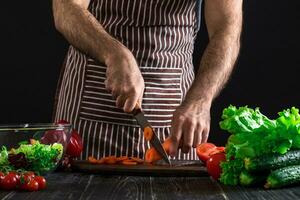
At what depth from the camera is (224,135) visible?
157 inches

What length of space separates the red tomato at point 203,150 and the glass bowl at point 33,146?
0.37 meters

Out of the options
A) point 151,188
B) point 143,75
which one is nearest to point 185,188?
point 151,188

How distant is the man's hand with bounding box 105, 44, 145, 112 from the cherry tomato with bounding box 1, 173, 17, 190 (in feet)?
1.27

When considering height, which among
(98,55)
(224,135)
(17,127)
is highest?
(98,55)

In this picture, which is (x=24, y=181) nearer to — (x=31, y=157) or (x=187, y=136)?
(x=31, y=157)

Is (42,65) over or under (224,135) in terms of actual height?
over

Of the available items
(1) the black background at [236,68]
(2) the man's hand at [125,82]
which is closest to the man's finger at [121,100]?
(2) the man's hand at [125,82]

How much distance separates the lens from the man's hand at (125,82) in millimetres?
2031

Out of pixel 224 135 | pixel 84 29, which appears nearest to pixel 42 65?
pixel 224 135

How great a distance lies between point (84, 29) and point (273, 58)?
5.90 feet

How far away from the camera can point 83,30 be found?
7.56ft

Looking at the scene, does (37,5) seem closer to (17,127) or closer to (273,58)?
(273,58)

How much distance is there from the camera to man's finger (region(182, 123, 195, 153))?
2.17 m

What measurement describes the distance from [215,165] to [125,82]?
0.33m
